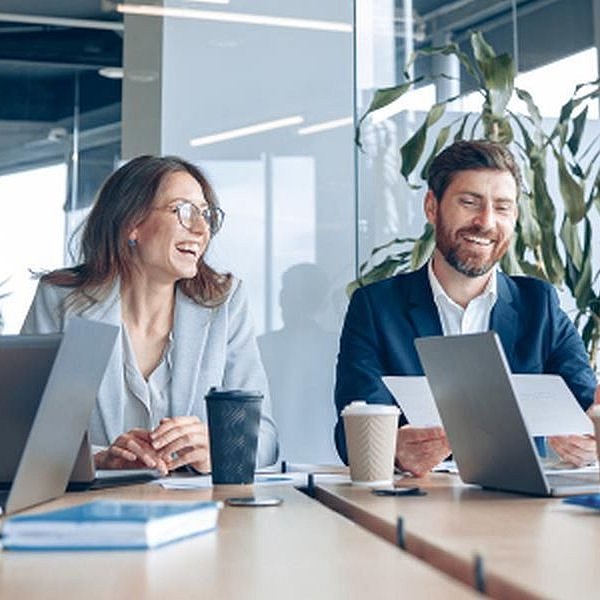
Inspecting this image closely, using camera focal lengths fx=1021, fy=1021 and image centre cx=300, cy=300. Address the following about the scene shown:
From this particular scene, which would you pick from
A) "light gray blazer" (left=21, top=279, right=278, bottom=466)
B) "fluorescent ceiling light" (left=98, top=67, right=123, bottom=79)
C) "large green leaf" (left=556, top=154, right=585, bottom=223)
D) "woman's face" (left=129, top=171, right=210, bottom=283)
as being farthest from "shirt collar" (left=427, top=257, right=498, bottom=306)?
"fluorescent ceiling light" (left=98, top=67, right=123, bottom=79)

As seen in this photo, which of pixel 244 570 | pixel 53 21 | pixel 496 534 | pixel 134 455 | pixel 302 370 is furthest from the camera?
pixel 53 21

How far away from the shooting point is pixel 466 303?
2.51 meters

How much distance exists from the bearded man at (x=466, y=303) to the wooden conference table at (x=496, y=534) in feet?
2.93

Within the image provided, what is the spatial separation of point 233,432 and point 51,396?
50 cm

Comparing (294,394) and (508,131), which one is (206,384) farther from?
(508,131)

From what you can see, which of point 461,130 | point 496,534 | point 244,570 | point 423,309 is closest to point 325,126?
point 461,130

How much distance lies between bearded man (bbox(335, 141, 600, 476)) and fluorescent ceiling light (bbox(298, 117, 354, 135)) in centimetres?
71

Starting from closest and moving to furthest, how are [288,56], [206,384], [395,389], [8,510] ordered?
[8,510], [395,389], [206,384], [288,56]

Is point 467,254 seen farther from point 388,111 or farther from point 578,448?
point 388,111

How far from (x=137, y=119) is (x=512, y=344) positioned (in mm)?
1614

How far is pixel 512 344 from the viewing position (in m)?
2.40

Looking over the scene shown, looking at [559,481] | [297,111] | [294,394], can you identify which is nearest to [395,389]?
[559,481]

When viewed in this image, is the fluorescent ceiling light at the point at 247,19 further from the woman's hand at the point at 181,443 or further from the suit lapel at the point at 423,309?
the woman's hand at the point at 181,443

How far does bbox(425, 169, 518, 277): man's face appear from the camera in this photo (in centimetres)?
256
